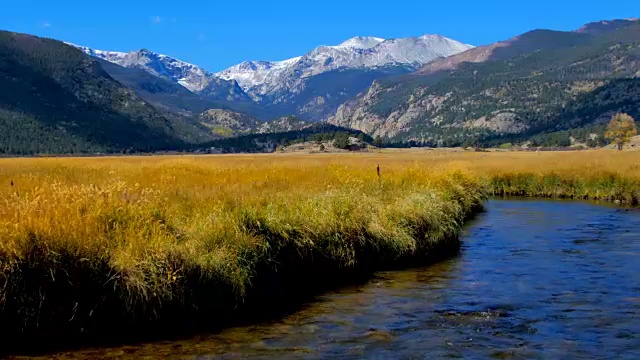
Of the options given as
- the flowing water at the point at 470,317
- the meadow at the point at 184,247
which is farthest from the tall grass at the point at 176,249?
the flowing water at the point at 470,317

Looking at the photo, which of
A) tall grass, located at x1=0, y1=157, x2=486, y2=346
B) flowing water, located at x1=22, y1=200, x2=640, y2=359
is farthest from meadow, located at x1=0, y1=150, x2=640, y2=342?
flowing water, located at x1=22, y1=200, x2=640, y2=359

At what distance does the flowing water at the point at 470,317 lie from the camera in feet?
43.3

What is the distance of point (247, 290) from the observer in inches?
635

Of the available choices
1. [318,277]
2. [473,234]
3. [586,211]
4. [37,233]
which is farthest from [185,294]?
[586,211]

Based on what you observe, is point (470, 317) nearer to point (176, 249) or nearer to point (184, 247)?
point (184, 247)

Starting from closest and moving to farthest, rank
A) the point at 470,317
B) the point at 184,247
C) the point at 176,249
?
the point at 176,249 → the point at 184,247 → the point at 470,317

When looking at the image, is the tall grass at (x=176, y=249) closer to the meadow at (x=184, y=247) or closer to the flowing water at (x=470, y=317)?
the meadow at (x=184, y=247)

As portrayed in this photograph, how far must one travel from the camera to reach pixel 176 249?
14445 millimetres

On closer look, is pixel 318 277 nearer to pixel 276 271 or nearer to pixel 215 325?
pixel 276 271

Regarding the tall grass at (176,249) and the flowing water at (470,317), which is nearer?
the tall grass at (176,249)

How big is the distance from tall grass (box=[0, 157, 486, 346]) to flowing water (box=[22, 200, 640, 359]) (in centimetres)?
93

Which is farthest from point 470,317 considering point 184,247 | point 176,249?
point 176,249

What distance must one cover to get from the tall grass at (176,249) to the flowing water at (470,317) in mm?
927

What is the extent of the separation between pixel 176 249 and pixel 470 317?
717 centimetres
